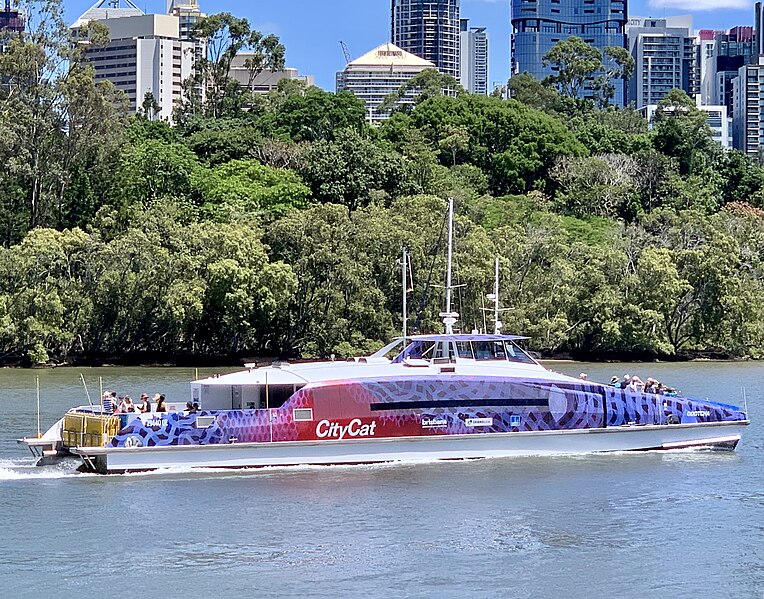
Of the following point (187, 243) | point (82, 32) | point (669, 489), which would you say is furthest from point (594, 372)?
point (82, 32)

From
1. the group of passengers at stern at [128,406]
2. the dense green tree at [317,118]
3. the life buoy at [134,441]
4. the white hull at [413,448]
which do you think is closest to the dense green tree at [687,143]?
the dense green tree at [317,118]

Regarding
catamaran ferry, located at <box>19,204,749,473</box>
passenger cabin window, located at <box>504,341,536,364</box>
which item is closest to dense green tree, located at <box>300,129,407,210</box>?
passenger cabin window, located at <box>504,341,536,364</box>

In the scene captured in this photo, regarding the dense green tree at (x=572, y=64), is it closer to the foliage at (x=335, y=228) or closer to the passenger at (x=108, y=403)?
the foliage at (x=335, y=228)

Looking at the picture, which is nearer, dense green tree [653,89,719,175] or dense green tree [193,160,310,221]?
dense green tree [193,160,310,221]

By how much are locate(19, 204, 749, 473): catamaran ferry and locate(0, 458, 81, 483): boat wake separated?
412 mm

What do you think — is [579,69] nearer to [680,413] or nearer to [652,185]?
[652,185]

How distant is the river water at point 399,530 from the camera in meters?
27.5

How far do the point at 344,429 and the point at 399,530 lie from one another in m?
6.90

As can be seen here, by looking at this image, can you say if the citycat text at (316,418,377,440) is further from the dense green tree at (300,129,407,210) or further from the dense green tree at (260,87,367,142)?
the dense green tree at (260,87,367,142)

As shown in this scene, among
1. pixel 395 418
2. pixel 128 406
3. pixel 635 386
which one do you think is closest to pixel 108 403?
pixel 128 406

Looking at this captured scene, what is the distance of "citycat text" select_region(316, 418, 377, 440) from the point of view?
3781 centimetres

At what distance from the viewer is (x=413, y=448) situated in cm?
3866

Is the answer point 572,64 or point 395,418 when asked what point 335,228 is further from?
point 572,64

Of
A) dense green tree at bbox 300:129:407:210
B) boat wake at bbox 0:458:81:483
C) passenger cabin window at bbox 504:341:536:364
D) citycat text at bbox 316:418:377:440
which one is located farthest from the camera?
dense green tree at bbox 300:129:407:210
